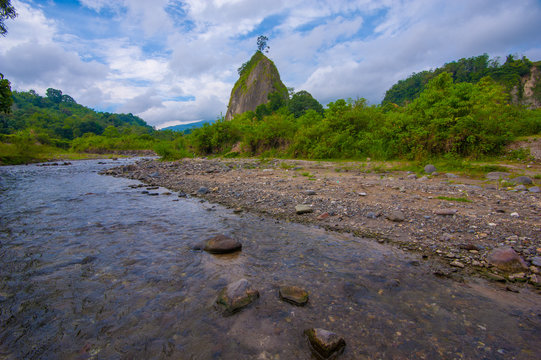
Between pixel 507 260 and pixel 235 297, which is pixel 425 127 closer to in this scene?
pixel 507 260

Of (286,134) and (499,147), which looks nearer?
(499,147)

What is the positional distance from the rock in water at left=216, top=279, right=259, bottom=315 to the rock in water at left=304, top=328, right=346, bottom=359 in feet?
2.98

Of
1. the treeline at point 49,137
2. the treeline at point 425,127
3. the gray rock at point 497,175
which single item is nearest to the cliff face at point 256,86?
the treeline at point 49,137

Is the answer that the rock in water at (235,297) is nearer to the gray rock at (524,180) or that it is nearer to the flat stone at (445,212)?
the flat stone at (445,212)

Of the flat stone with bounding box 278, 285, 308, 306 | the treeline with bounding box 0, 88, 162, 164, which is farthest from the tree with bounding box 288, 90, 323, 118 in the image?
the flat stone with bounding box 278, 285, 308, 306

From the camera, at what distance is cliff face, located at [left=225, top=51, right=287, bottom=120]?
256 feet

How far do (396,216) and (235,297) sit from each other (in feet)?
14.1

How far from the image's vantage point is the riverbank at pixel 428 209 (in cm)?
381

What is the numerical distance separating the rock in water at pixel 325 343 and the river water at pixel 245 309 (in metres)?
0.08

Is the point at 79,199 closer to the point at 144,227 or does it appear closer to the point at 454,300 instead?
the point at 144,227

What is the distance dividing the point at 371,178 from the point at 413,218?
15.6ft

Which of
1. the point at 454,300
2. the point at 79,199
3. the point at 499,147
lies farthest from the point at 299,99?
the point at 454,300

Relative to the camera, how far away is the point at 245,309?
2.74 meters

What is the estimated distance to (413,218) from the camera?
17.3 feet
